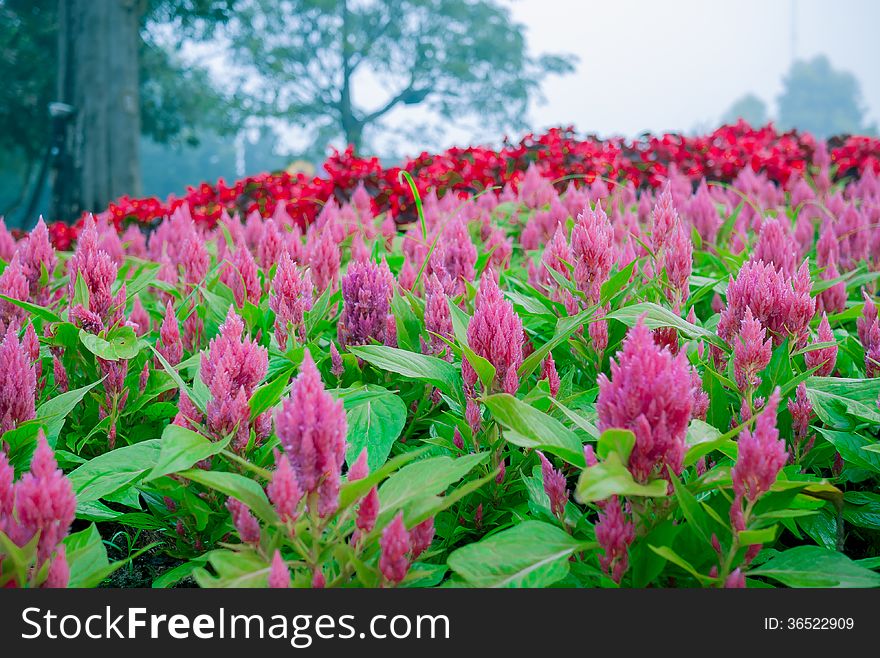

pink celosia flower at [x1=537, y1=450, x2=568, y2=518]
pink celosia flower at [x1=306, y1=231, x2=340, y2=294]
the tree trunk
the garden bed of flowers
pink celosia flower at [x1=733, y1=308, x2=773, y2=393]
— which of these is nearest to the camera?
the garden bed of flowers

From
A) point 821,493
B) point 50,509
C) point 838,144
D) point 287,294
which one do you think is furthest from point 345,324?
point 838,144

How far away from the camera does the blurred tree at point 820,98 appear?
111 metres

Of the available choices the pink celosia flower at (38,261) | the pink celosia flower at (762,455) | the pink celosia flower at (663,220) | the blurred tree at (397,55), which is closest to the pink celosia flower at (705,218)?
the pink celosia flower at (663,220)

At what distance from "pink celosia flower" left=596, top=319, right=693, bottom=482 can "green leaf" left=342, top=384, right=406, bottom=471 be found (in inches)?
23.1

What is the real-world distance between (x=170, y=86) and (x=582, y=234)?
89.7 ft

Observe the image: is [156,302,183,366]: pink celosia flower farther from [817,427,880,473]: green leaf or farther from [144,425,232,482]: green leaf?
[817,427,880,473]: green leaf

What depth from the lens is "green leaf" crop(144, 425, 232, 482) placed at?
4.49 feet

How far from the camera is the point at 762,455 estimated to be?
1.28 m

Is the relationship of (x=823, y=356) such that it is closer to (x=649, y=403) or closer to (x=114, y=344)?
(x=649, y=403)

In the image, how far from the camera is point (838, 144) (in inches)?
329

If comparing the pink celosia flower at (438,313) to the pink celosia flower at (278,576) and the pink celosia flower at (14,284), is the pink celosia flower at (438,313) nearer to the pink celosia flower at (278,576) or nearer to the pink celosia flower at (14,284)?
the pink celosia flower at (278,576)

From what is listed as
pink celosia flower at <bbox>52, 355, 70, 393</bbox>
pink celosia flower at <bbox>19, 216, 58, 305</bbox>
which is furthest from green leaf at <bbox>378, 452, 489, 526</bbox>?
pink celosia flower at <bbox>19, 216, 58, 305</bbox>

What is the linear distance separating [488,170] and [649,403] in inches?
221

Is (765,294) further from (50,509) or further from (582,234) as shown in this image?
(50,509)
